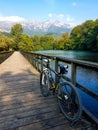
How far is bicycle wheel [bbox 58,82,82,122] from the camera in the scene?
268cm

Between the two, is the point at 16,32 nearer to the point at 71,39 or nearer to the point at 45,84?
the point at 71,39

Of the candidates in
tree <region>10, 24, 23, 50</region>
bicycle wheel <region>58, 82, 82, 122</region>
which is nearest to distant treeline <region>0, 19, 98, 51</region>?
tree <region>10, 24, 23, 50</region>

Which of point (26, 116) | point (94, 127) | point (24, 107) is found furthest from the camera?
point (24, 107)

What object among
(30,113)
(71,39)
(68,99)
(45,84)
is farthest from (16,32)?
(68,99)

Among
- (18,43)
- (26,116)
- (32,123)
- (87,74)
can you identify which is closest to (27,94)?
(26,116)

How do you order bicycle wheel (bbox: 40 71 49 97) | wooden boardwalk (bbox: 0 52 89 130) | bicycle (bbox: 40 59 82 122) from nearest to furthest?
bicycle (bbox: 40 59 82 122) → wooden boardwalk (bbox: 0 52 89 130) → bicycle wheel (bbox: 40 71 49 97)

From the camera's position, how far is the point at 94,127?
260 centimetres

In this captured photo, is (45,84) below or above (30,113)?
above

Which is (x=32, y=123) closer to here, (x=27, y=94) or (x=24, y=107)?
(x=24, y=107)

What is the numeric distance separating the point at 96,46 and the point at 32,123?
165 feet

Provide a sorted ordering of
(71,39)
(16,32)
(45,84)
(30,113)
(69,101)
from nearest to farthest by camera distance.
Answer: (69,101), (30,113), (45,84), (16,32), (71,39)

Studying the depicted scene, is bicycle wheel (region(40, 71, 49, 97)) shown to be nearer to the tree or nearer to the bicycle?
the bicycle

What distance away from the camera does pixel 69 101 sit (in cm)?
286

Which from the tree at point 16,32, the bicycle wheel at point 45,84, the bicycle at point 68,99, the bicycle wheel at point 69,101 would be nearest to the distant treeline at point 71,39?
the tree at point 16,32
